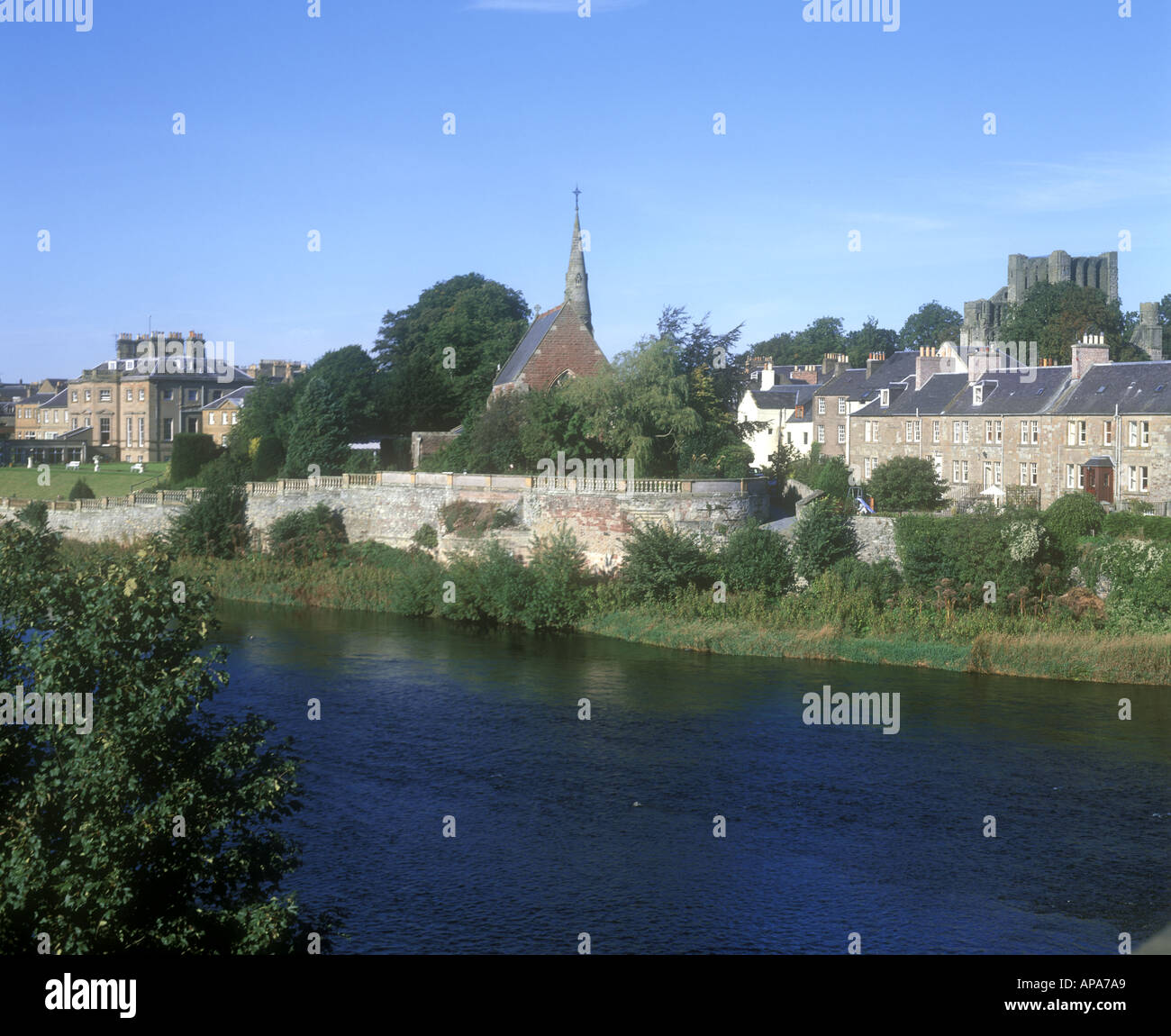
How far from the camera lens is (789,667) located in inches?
1257

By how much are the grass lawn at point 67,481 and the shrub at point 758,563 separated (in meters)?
29.4

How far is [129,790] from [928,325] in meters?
96.1

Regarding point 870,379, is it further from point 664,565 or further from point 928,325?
point 928,325

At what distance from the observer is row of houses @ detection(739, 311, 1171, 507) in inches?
1629

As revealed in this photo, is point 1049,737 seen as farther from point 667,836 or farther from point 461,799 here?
point 461,799

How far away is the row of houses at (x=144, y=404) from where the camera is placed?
7644 centimetres

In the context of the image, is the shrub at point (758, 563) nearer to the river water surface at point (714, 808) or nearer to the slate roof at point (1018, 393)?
the river water surface at point (714, 808)

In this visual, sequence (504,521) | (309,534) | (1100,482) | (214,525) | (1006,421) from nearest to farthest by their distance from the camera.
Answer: (504,521) < (1100,482) < (1006,421) < (309,534) < (214,525)

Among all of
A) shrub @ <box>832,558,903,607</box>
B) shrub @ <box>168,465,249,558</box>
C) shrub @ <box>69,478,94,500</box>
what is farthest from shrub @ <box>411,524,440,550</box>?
shrub @ <box>69,478,94,500</box>

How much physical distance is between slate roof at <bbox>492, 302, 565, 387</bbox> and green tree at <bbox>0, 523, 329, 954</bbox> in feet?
126

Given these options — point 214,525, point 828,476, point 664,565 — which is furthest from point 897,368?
point 214,525

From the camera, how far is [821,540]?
3659cm
